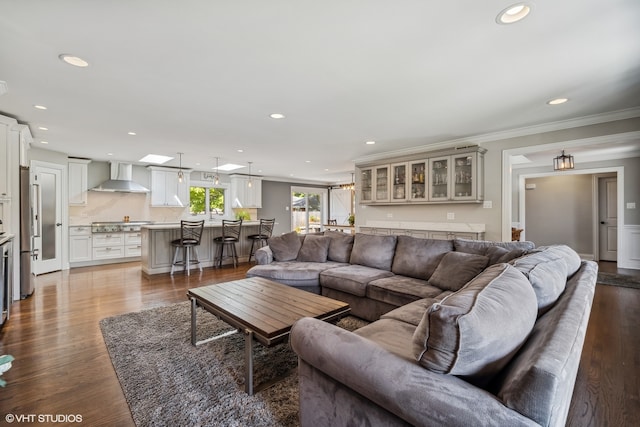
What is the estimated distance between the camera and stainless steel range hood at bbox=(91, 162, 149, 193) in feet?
21.5

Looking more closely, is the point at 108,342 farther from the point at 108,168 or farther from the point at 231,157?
the point at 108,168

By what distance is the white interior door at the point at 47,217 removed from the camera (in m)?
5.05

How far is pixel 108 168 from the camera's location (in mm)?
6852

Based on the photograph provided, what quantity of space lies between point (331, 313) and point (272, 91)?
2.19m

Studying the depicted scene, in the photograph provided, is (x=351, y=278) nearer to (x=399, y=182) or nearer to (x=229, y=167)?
(x=399, y=182)

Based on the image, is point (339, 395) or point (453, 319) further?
point (339, 395)

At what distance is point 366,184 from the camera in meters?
5.92

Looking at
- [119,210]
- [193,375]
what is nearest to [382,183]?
[193,375]

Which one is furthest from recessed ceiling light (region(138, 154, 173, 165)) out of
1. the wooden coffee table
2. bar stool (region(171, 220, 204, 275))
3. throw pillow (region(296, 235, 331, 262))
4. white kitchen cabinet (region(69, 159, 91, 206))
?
the wooden coffee table

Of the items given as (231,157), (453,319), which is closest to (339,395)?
(453,319)

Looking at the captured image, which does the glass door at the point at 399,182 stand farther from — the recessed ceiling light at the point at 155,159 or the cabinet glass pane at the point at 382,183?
the recessed ceiling light at the point at 155,159

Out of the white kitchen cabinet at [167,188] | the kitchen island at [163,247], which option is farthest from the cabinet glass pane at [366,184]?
the white kitchen cabinet at [167,188]

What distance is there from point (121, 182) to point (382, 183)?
601 cm

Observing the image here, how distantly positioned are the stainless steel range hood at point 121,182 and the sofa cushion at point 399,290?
6.40 m
